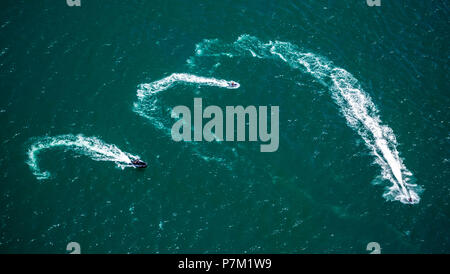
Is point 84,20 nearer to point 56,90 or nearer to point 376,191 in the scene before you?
point 56,90

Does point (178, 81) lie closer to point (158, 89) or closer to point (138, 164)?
point (158, 89)

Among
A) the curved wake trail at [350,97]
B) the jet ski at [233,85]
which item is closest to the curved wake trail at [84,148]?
the jet ski at [233,85]

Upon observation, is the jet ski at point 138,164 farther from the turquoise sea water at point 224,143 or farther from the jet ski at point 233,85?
the jet ski at point 233,85

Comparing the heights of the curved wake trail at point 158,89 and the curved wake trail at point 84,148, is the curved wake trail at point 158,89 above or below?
above

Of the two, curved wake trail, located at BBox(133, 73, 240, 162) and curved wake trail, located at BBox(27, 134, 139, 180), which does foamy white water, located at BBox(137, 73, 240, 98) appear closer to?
curved wake trail, located at BBox(133, 73, 240, 162)

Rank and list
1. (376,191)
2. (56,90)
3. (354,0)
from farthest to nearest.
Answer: (354,0)
(56,90)
(376,191)
